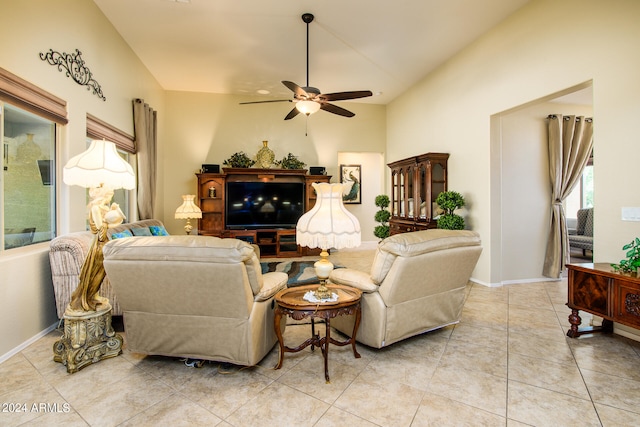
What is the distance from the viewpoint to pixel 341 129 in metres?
7.09

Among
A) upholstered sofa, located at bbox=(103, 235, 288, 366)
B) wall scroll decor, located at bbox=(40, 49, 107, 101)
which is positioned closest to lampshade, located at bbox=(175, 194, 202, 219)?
wall scroll decor, located at bbox=(40, 49, 107, 101)

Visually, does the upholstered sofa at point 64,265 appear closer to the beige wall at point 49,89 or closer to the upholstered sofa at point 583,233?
the beige wall at point 49,89

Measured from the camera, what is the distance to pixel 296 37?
168 inches

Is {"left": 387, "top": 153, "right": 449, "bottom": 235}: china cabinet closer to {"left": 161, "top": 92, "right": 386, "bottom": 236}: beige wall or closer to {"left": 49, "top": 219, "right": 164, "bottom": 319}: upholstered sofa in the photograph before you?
{"left": 161, "top": 92, "right": 386, "bottom": 236}: beige wall

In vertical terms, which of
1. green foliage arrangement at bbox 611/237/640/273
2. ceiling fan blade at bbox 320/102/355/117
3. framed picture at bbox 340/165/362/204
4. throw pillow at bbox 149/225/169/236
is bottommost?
green foliage arrangement at bbox 611/237/640/273

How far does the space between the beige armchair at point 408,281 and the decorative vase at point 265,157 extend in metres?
4.34

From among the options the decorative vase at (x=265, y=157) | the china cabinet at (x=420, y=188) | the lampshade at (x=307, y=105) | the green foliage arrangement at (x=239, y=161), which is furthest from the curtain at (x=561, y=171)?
the green foliage arrangement at (x=239, y=161)

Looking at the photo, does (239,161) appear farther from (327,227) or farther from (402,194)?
(327,227)

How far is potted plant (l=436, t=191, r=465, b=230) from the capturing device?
4.26 metres

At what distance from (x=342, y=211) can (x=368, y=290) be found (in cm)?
64

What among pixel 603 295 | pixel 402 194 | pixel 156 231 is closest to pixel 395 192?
pixel 402 194

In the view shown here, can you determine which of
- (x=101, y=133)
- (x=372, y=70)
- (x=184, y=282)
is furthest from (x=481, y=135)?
(x=101, y=133)

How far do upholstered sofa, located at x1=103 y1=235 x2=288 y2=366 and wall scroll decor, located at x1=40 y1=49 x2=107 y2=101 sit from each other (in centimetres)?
209

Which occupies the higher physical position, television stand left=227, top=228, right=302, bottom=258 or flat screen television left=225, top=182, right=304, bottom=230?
flat screen television left=225, top=182, right=304, bottom=230
